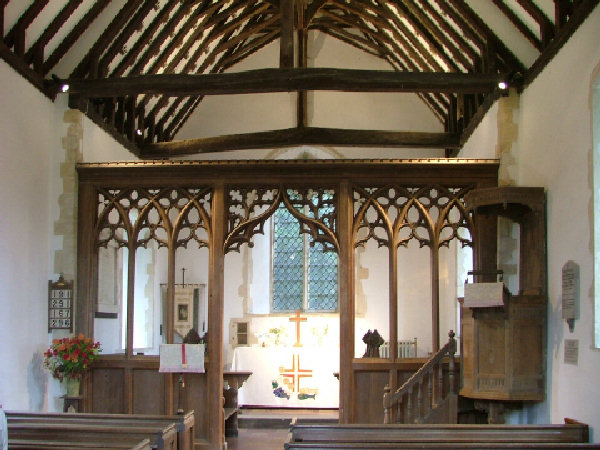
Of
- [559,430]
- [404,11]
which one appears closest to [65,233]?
[404,11]

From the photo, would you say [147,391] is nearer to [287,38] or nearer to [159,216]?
[159,216]

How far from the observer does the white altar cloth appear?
1153 cm

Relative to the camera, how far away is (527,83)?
7.70 metres

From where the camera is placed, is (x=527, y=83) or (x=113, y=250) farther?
(x=113, y=250)

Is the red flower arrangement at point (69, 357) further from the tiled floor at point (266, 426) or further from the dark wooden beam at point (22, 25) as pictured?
the dark wooden beam at point (22, 25)

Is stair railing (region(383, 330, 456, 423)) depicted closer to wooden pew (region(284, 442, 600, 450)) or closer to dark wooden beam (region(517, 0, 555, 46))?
wooden pew (region(284, 442, 600, 450))

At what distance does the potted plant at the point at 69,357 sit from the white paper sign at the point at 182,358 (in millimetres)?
675

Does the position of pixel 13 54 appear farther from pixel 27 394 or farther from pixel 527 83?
pixel 527 83

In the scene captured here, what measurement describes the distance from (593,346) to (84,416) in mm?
3610

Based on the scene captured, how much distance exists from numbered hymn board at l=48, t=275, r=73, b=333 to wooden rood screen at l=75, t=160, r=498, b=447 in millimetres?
127

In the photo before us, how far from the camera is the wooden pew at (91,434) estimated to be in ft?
16.7

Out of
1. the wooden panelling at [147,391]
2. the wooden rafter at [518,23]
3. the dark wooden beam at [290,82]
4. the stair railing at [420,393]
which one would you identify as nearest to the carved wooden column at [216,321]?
the wooden panelling at [147,391]

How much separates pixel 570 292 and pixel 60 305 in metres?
4.80

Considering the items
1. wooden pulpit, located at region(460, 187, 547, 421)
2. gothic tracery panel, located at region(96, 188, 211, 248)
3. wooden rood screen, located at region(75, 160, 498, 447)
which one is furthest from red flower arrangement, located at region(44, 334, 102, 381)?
wooden pulpit, located at region(460, 187, 547, 421)
